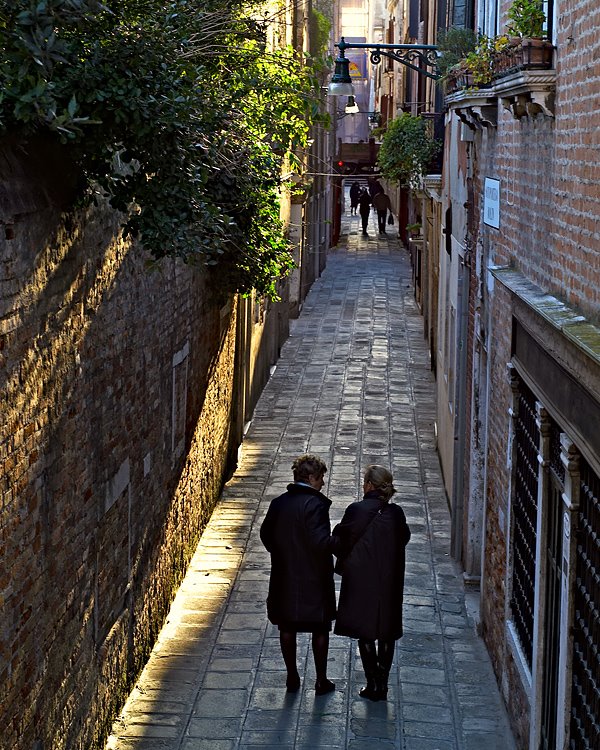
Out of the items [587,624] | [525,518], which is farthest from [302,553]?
[587,624]

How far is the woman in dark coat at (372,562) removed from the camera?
24.5ft

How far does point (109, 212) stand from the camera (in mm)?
7176

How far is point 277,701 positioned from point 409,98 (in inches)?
919

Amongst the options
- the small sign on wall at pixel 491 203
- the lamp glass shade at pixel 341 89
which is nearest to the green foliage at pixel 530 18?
the small sign on wall at pixel 491 203

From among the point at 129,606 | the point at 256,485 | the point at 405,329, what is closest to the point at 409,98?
the point at 405,329

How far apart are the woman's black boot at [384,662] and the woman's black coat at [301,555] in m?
0.39

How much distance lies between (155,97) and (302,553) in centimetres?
298

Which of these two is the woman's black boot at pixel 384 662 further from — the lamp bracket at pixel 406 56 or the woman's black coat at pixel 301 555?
the lamp bracket at pixel 406 56

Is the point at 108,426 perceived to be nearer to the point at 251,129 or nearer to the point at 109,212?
the point at 109,212

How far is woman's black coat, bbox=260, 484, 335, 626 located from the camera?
296 inches

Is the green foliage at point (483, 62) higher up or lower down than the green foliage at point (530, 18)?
lower down

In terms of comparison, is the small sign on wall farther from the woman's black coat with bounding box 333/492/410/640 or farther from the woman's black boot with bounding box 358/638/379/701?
the woman's black boot with bounding box 358/638/379/701

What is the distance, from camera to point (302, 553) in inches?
298

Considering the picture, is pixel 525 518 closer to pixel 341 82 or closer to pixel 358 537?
pixel 358 537
